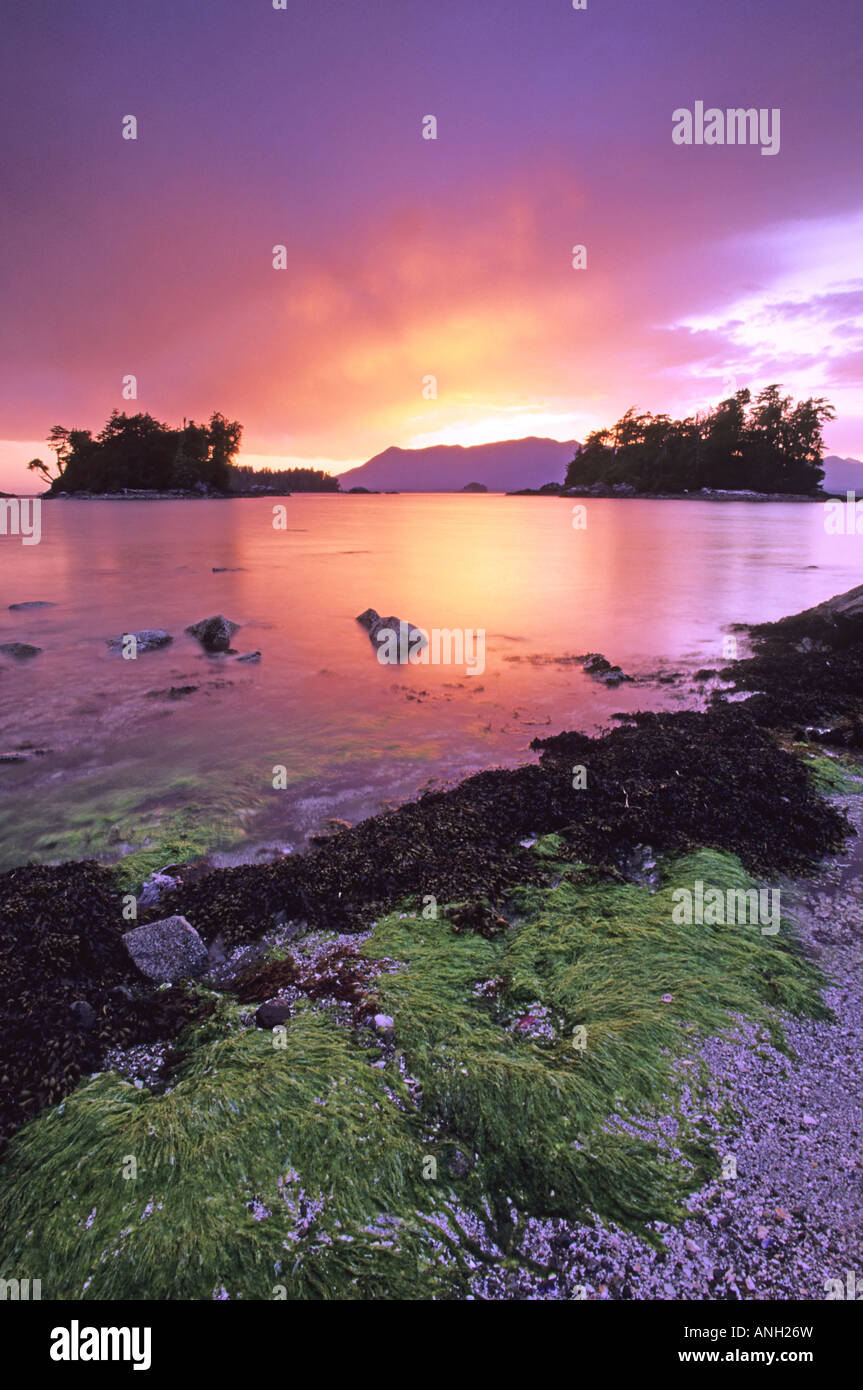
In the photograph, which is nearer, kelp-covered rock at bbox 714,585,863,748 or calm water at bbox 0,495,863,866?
calm water at bbox 0,495,863,866

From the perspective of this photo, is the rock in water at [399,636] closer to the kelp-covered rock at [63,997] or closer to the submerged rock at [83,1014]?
the kelp-covered rock at [63,997]

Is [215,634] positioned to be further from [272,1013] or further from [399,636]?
[272,1013]

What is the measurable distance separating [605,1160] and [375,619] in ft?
48.3

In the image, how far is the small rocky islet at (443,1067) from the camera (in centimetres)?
255

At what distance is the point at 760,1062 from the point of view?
3.36m

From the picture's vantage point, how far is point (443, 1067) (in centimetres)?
336

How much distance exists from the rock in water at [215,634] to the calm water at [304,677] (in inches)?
13.4

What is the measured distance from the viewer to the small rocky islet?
2.55 m

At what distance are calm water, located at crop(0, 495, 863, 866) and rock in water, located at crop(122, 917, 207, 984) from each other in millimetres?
1757

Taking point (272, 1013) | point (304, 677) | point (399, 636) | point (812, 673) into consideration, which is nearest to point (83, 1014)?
point (272, 1013)

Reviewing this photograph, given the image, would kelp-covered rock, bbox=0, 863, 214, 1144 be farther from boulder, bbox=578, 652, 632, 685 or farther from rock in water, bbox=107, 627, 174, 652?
rock in water, bbox=107, 627, 174, 652

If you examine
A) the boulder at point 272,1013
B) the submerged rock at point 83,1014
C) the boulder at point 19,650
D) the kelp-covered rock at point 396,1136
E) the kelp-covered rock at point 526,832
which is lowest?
the kelp-covered rock at point 396,1136

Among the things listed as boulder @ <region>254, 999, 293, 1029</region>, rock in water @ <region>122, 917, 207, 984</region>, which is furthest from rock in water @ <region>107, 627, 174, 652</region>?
boulder @ <region>254, 999, 293, 1029</region>

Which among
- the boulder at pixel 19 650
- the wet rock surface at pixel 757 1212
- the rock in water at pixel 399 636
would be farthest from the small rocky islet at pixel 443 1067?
the boulder at pixel 19 650
